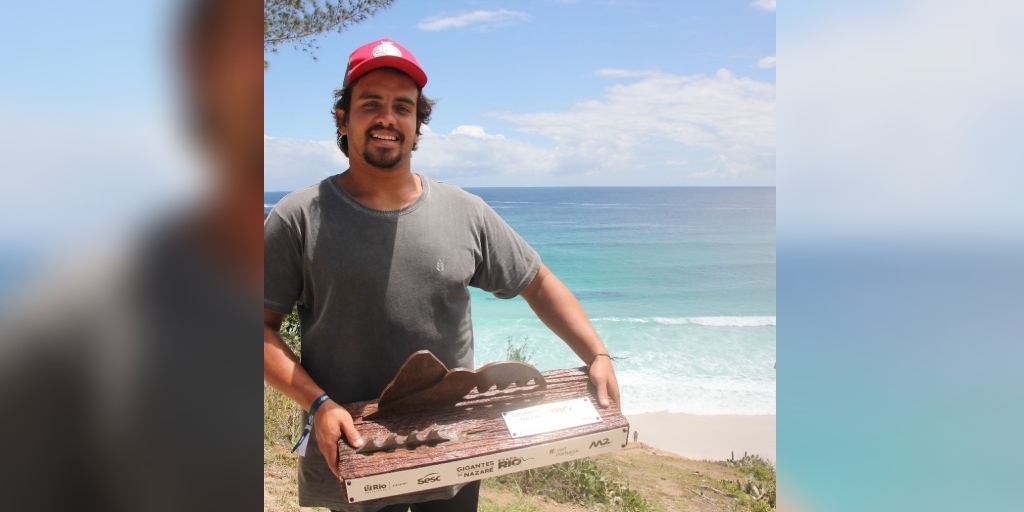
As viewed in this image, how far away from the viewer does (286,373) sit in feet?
5.73

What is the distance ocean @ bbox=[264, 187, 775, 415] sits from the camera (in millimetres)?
6586

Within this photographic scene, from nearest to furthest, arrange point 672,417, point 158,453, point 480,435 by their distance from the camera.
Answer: point 158,453 < point 480,435 < point 672,417

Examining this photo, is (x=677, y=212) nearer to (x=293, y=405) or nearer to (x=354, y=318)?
(x=293, y=405)

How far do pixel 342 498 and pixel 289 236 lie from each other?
2.52ft

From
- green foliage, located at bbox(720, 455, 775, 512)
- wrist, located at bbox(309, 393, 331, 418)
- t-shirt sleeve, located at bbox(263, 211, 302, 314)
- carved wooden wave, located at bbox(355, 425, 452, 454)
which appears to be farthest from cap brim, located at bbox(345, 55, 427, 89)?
green foliage, located at bbox(720, 455, 775, 512)

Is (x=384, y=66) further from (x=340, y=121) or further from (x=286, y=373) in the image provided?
(x=286, y=373)

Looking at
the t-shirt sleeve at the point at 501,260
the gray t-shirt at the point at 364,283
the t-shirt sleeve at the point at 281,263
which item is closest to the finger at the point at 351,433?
the gray t-shirt at the point at 364,283

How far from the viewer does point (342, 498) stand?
6.22ft

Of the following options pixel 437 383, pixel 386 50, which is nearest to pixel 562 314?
pixel 437 383

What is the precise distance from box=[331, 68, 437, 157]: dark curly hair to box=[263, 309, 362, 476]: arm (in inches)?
21.9

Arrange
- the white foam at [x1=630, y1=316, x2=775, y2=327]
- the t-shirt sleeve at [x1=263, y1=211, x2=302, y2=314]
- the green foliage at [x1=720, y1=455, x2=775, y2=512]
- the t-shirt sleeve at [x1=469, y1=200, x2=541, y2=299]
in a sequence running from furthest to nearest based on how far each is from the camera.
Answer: the white foam at [x1=630, y1=316, x2=775, y2=327] → the green foliage at [x1=720, y1=455, x2=775, y2=512] → the t-shirt sleeve at [x1=469, y1=200, x2=541, y2=299] → the t-shirt sleeve at [x1=263, y1=211, x2=302, y2=314]

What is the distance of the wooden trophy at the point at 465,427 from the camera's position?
1560 millimetres

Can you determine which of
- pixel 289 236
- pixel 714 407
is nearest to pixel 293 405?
pixel 289 236

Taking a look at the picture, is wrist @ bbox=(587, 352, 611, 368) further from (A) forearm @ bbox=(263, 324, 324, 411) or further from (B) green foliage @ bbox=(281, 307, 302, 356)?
(B) green foliage @ bbox=(281, 307, 302, 356)
